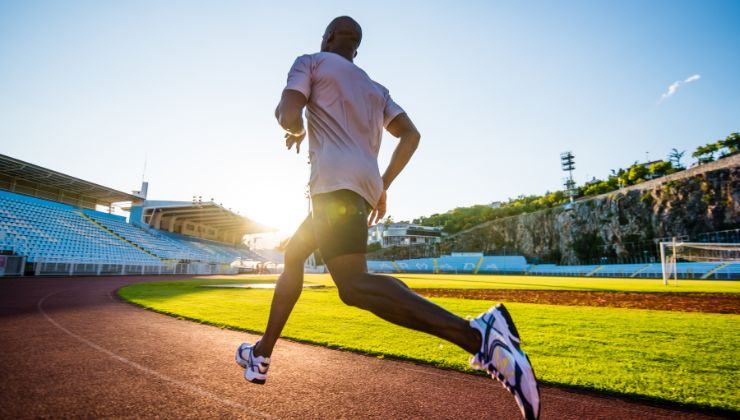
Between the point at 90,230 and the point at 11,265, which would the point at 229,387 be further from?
the point at 90,230

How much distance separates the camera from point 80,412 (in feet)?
6.47

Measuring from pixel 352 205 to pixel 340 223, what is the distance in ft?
0.37

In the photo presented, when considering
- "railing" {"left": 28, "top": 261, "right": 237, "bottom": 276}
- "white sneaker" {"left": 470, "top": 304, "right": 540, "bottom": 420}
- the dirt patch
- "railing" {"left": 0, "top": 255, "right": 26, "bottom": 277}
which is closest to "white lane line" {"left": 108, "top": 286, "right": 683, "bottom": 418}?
"white sneaker" {"left": 470, "top": 304, "right": 540, "bottom": 420}

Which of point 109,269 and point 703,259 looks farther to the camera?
point 703,259

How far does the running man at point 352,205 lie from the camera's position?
5.07 feet

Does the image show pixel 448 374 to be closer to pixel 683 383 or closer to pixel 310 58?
pixel 683 383

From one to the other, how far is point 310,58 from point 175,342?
365 cm

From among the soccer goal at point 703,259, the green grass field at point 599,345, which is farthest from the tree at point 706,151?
the green grass field at point 599,345

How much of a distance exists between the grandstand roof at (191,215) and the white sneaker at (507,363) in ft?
134

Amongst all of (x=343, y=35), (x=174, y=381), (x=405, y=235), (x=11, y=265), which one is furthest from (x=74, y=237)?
(x=405, y=235)

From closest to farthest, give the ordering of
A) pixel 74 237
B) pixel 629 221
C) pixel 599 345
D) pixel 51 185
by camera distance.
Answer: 1. pixel 599 345
2. pixel 74 237
3. pixel 51 185
4. pixel 629 221

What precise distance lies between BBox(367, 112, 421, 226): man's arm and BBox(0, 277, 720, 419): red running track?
50.6 inches

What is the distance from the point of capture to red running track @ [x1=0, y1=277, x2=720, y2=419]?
208cm

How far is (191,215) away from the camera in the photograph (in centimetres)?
4191
